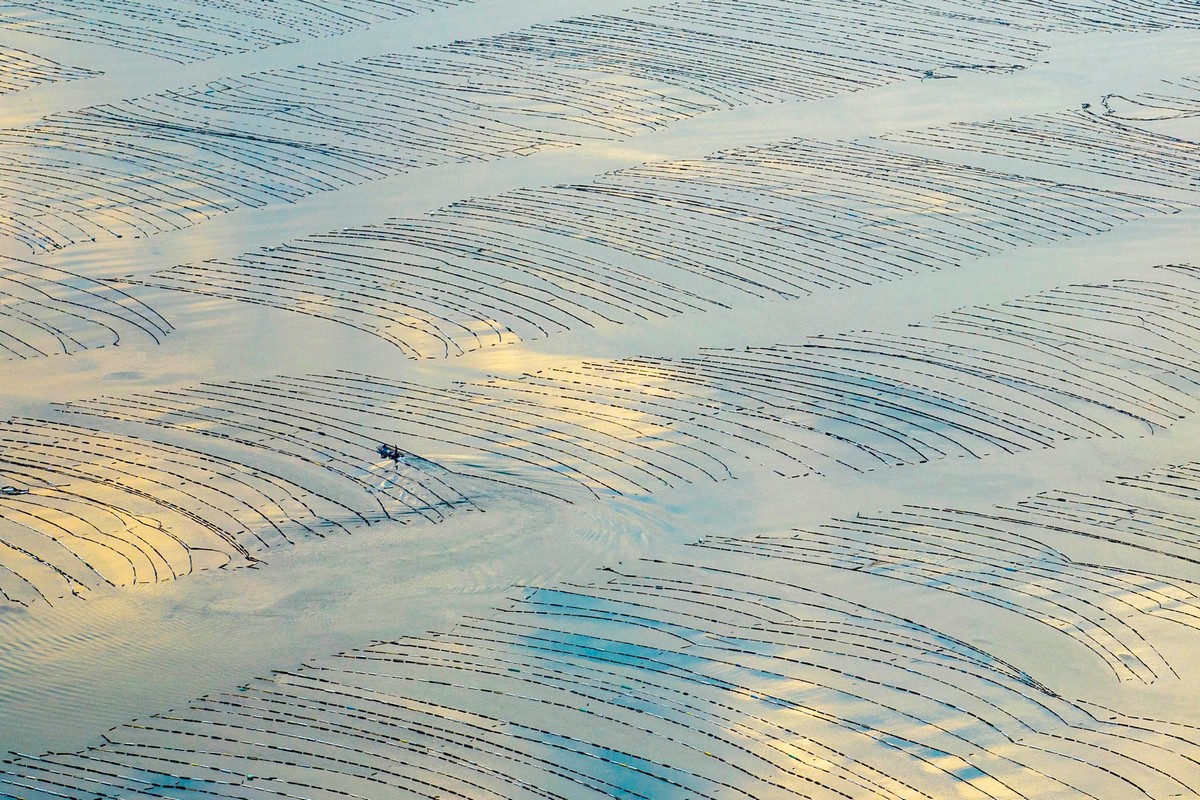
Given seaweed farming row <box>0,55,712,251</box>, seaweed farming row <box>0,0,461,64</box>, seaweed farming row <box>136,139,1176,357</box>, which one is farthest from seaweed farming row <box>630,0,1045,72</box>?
seaweed farming row <box>0,0,461,64</box>

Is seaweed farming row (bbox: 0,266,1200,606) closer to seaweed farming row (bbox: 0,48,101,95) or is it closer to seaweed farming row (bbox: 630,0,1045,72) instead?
seaweed farming row (bbox: 630,0,1045,72)

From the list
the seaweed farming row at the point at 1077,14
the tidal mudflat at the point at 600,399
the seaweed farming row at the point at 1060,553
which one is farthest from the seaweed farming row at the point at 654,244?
the seaweed farming row at the point at 1077,14

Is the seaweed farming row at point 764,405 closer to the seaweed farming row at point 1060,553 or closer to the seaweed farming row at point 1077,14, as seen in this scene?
the seaweed farming row at point 1060,553

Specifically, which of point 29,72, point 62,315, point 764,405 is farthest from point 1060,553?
point 29,72

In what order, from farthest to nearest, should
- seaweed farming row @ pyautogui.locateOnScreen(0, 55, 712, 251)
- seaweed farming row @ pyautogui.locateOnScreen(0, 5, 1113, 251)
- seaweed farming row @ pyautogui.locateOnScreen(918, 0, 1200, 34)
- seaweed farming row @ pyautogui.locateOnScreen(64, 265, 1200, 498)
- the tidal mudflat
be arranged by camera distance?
seaweed farming row @ pyautogui.locateOnScreen(918, 0, 1200, 34), seaweed farming row @ pyautogui.locateOnScreen(0, 5, 1113, 251), seaweed farming row @ pyautogui.locateOnScreen(0, 55, 712, 251), seaweed farming row @ pyautogui.locateOnScreen(64, 265, 1200, 498), the tidal mudflat

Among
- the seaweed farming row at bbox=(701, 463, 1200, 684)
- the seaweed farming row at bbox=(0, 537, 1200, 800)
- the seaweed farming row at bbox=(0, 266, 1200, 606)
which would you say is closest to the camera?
the seaweed farming row at bbox=(0, 537, 1200, 800)

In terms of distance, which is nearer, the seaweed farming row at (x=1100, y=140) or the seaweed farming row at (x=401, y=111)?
the seaweed farming row at (x=401, y=111)

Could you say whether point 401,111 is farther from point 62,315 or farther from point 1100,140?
point 1100,140
